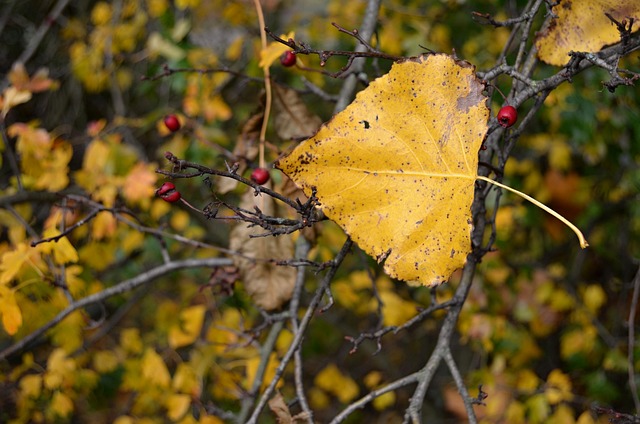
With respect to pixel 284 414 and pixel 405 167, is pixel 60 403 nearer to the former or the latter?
pixel 284 414

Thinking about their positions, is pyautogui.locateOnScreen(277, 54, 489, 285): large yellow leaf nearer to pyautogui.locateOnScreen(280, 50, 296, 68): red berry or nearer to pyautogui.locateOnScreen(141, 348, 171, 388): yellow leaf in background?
pyautogui.locateOnScreen(280, 50, 296, 68): red berry

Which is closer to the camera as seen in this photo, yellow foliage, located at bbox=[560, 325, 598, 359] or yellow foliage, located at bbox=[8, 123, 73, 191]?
yellow foliage, located at bbox=[8, 123, 73, 191]

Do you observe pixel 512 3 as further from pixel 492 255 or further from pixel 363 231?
pixel 363 231

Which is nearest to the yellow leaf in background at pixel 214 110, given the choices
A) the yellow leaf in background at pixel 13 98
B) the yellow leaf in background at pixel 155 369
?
the yellow leaf in background at pixel 13 98

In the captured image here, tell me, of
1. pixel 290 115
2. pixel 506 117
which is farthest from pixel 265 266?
pixel 506 117

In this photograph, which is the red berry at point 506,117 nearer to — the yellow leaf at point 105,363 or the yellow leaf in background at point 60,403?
the yellow leaf in background at point 60,403

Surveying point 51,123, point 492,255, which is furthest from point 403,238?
point 51,123

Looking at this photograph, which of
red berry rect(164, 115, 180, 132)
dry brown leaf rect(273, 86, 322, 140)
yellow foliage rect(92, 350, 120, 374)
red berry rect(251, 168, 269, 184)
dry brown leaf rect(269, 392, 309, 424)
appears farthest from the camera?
yellow foliage rect(92, 350, 120, 374)

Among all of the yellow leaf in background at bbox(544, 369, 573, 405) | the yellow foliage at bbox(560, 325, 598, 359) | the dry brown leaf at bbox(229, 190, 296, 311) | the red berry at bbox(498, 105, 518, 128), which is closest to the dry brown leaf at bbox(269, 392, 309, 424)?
Result: the dry brown leaf at bbox(229, 190, 296, 311)
